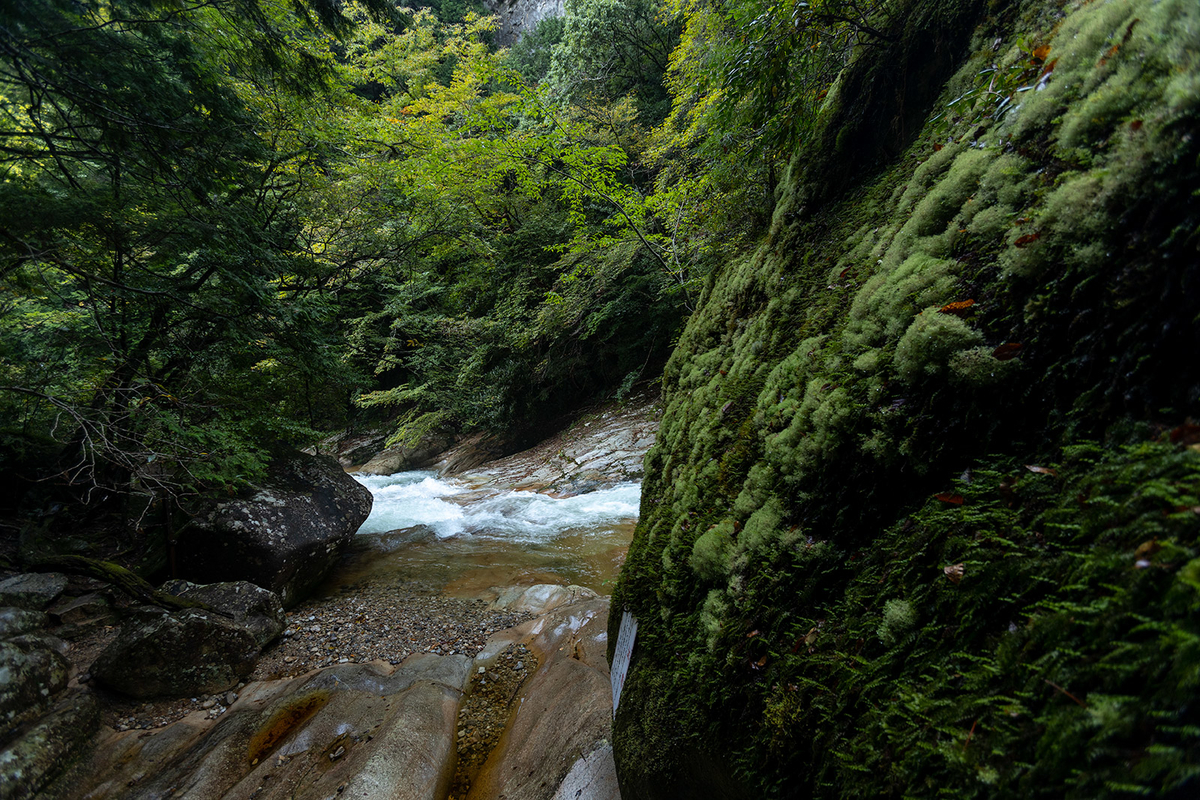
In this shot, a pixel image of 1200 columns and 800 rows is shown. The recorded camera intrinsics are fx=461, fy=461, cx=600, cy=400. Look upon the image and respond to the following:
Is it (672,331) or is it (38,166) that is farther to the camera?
(672,331)

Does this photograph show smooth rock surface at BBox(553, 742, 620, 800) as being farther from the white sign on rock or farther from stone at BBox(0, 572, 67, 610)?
stone at BBox(0, 572, 67, 610)

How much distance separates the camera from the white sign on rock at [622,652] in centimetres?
244

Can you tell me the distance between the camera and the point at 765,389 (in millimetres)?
2270

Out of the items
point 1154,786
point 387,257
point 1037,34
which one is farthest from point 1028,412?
point 387,257

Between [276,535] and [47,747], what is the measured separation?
2.93 meters

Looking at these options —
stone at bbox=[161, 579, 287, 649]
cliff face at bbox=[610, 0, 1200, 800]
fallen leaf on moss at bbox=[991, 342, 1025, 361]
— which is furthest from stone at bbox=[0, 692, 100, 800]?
fallen leaf on moss at bbox=[991, 342, 1025, 361]

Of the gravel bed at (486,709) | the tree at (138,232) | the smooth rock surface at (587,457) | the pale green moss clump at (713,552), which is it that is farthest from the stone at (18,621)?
the smooth rock surface at (587,457)

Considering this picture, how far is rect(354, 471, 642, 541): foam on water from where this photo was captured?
312 inches

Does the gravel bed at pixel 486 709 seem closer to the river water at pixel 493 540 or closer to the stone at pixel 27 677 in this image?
the river water at pixel 493 540

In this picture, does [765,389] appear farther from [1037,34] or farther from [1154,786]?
[1154,786]

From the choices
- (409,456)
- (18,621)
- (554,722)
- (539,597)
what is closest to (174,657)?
(18,621)

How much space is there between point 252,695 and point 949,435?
217 inches

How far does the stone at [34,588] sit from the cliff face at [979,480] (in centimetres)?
617

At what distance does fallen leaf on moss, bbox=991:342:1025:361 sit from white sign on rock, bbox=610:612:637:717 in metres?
2.01
